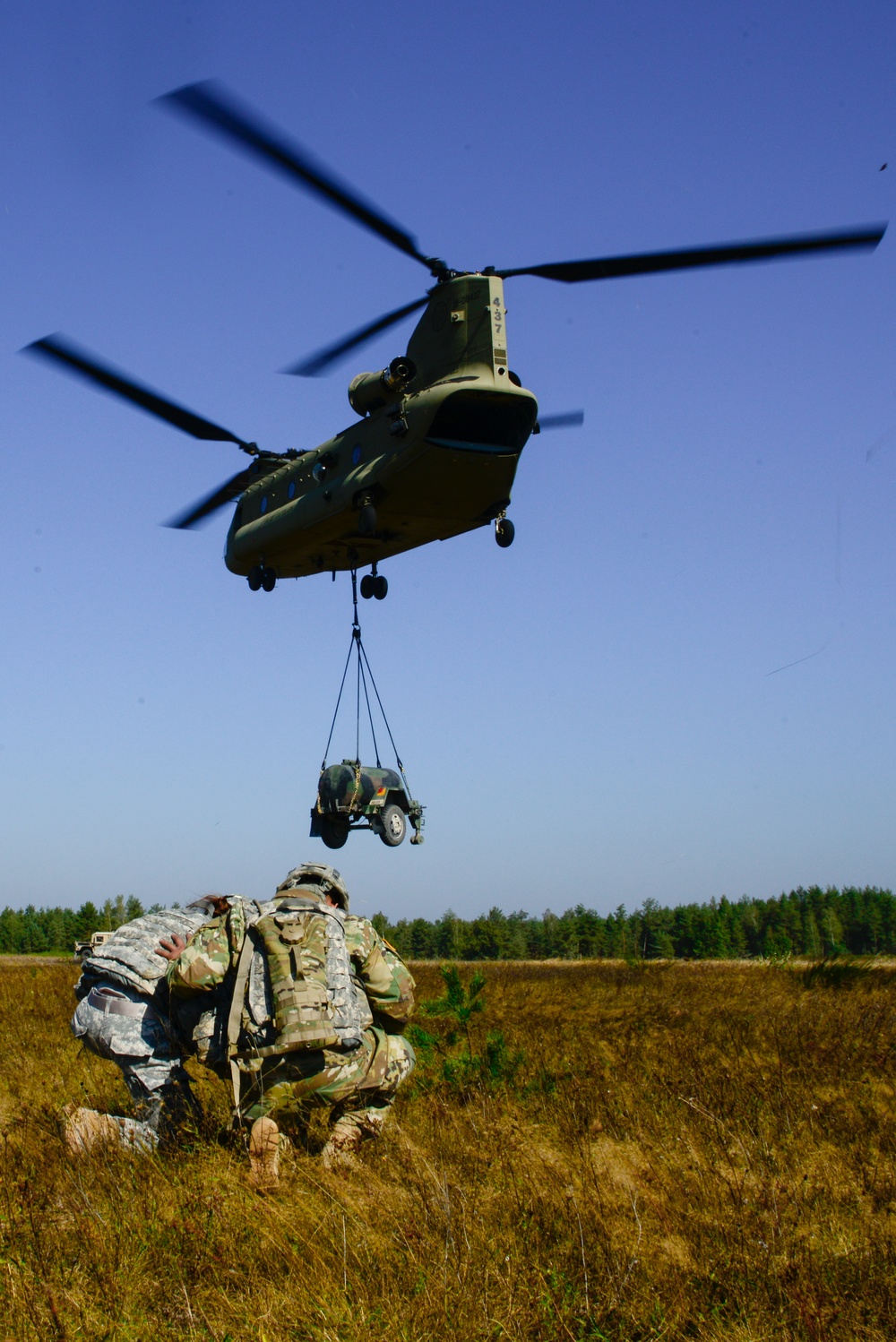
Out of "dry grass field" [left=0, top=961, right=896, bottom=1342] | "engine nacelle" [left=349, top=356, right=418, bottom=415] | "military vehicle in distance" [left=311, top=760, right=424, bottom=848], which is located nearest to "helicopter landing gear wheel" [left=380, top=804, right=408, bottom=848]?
"military vehicle in distance" [left=311, top=760, right=424, bottom=848]

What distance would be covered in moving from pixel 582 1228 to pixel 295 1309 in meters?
1.24

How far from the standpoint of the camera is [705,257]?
9.76 meters

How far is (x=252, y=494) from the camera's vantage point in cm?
1520

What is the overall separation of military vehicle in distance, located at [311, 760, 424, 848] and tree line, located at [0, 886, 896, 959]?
75.1 ft

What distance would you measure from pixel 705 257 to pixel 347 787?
319 inches

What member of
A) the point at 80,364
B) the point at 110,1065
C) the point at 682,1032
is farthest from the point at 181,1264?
the point at 80,364

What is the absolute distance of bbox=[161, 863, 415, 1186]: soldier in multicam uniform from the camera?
499 centimetres

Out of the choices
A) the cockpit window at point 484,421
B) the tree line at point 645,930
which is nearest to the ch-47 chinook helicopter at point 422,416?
the cockpit window at point 484,421

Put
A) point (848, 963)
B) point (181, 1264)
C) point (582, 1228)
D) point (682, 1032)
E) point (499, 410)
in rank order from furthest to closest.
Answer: point (848, 963), point (499, 410), point (682, 1032), point (582, 1228), point (181, 1264)

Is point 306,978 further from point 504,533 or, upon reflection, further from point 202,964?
point 504,533

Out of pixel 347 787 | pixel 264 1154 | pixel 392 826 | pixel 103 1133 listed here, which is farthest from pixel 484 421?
pixel 264 1154

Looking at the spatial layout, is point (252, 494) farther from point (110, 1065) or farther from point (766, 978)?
point (766, 978)

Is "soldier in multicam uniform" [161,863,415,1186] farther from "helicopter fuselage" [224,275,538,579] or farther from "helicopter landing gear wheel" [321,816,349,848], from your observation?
"helicopter landing gear wheel" [321,816,349,848]

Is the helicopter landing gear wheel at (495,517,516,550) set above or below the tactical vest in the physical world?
above
